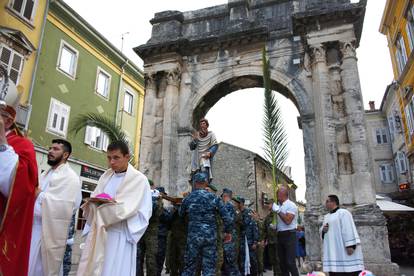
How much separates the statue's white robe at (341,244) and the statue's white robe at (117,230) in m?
3.86

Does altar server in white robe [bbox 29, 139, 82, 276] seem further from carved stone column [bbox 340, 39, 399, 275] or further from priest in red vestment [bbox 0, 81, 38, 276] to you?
carved stone column [bbox 340, 39, 399, 275]

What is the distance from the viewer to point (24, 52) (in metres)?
14.5

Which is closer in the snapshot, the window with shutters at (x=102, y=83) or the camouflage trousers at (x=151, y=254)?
the camouflage trousers at (x=151, y=254)

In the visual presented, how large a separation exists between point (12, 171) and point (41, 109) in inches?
607

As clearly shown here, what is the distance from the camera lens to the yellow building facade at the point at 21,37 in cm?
1366

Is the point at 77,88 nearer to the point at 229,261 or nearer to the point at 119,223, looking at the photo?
the point at 229,261

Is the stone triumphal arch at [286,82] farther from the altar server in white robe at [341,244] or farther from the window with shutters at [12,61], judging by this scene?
the window with shutters at [12,61]

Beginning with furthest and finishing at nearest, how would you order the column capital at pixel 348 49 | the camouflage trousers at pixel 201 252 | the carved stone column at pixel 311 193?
1. the column capital at pixel 348 49
2. the carved stone column at pixel 311 193
3. the camouflage trousers at pixel 201 252

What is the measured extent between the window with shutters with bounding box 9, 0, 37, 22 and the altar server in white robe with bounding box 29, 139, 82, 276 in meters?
13.8

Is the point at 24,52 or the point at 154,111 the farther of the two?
the point at 24,52

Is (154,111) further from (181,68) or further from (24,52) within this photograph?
(24,52)

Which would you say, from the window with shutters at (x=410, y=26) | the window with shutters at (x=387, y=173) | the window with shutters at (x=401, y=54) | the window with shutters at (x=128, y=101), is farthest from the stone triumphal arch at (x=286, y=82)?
the window with shutters at (x=387, y=173)

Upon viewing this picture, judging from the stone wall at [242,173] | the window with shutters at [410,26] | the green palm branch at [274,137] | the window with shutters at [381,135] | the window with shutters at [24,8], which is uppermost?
the window with shutters at [410,26]

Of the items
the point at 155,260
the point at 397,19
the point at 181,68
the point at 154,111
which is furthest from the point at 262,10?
the point at 397,19
